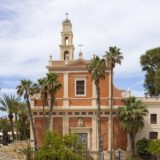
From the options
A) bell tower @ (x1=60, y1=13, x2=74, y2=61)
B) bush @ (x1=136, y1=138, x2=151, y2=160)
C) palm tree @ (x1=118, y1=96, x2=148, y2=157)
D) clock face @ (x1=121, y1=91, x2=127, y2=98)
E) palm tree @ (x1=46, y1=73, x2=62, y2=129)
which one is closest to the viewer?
palm tree @ (x1=118, y1=96, x2=148, y2=157)

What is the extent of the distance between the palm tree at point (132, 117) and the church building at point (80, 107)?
171 centimetres

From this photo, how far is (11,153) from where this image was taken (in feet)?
202

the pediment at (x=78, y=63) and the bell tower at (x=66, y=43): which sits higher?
the bell tower at (x=66, y=43)

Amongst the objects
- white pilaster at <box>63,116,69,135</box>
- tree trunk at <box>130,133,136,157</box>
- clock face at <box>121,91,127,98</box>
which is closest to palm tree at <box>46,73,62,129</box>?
white pilaster at <box>63,116,69,135</box>

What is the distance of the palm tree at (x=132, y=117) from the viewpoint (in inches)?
2254

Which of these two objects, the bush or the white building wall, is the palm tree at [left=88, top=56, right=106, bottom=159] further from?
the white building wall

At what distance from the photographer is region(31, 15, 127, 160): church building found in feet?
197

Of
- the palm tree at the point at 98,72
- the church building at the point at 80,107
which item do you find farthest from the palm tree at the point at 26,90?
the palm tree at the point at 98,72

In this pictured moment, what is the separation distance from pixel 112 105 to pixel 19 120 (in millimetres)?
25877

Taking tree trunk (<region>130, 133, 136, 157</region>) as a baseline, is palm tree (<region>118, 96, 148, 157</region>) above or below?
above

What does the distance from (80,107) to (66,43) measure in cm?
848

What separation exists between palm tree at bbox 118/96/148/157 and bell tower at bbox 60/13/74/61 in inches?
378

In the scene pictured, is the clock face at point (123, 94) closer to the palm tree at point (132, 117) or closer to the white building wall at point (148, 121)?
the palm tree at point (132, 117)

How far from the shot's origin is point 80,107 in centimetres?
→ 6066
